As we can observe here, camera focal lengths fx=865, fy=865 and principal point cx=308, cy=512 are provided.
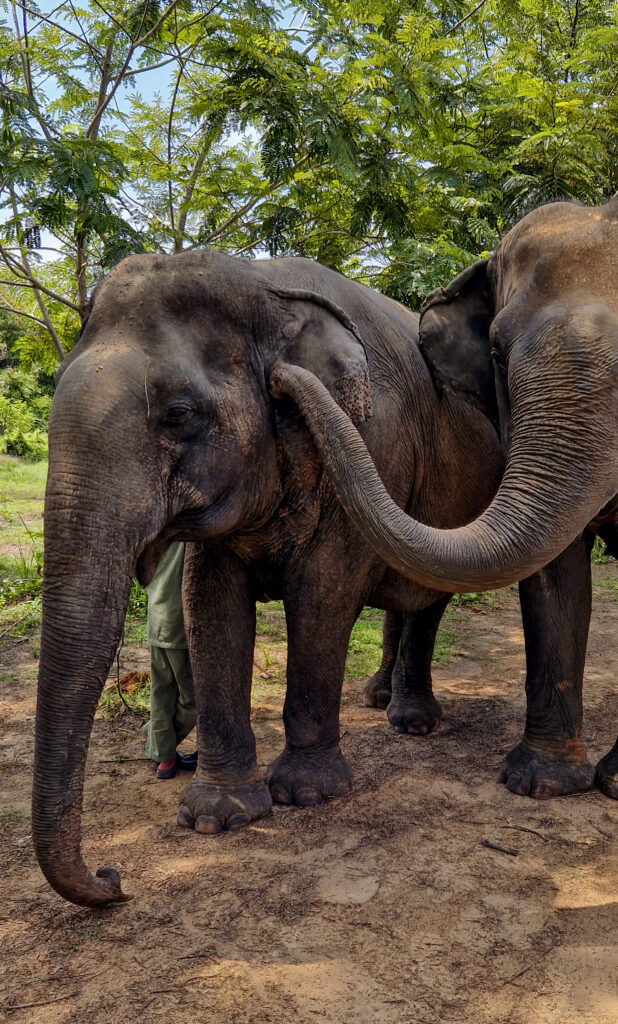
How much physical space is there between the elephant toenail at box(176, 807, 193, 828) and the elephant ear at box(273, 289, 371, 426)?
194cm

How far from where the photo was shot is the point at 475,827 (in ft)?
12.8

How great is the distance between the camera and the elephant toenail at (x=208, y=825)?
152 inches

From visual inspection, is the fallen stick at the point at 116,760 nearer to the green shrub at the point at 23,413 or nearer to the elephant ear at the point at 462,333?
the elephant ear at the point at 462,333

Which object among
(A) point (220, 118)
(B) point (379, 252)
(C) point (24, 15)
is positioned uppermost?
(C) point (24, 15)

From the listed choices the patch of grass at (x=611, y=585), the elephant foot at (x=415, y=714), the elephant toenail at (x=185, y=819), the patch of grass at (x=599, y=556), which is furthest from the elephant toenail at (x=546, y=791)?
the patch of grass at (x=599, y=556)

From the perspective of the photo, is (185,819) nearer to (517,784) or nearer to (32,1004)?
(32,1004)

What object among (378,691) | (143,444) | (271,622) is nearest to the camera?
(143,444)

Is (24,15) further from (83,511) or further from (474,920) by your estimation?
(474,920)

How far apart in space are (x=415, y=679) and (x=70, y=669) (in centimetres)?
288

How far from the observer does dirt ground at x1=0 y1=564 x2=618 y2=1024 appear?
268 centimetres

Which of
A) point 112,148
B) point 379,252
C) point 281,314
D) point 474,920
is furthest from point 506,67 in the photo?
point 474,920

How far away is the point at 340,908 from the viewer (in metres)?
3.22

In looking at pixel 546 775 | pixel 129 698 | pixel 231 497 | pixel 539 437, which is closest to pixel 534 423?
pixel 539 437

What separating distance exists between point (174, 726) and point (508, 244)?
2.91 metres
